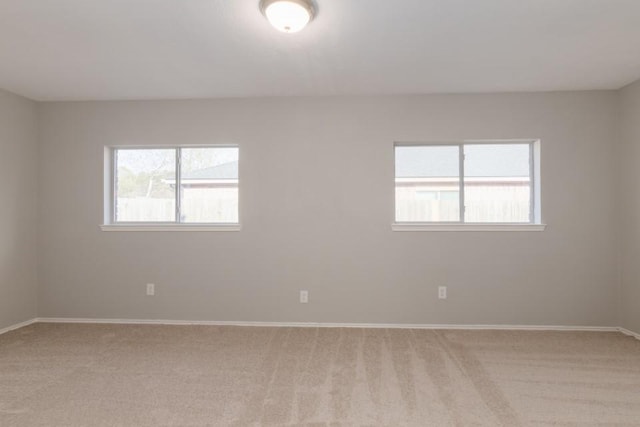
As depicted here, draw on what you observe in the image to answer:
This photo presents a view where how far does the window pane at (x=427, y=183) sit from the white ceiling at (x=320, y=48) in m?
0.64

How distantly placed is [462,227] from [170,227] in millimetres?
3066

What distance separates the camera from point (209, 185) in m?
3.90

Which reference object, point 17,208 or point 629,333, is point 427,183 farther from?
point 17,208

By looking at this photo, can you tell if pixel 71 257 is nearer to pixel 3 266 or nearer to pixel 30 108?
pixel 3 266

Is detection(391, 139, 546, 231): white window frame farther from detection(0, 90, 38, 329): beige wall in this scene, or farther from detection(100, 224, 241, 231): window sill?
detection(0, 90, 38, 329): beige wall

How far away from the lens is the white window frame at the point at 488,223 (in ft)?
11.8

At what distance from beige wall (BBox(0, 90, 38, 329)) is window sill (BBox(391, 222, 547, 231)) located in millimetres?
3883

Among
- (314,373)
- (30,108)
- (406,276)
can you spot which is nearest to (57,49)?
(30,108)

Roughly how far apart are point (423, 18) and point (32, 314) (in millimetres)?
4704

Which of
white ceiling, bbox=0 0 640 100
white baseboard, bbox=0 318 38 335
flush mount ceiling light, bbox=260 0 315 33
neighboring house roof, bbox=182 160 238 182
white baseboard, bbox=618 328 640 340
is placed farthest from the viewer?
neighboring house roof, bbox=182 160 238 182

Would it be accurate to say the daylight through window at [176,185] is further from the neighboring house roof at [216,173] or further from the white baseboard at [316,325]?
the white baseboard at [316,325]

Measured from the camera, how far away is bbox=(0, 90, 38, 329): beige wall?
3.55 metres

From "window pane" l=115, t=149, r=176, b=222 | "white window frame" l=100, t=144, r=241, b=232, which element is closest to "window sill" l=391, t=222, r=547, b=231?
"white window frame" l=100, t=144, r=241, b=232

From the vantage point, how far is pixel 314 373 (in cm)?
259
